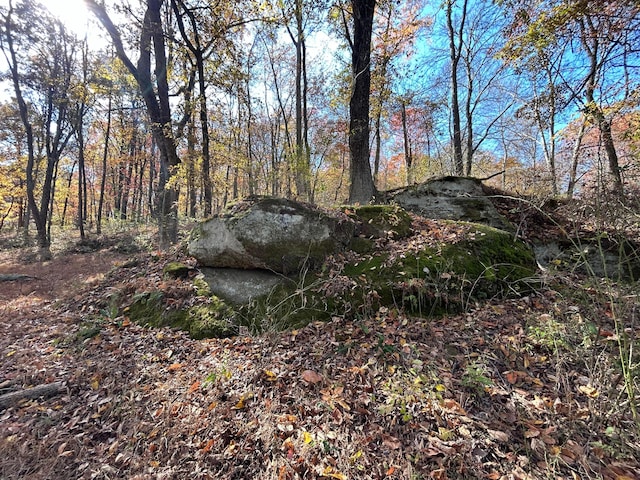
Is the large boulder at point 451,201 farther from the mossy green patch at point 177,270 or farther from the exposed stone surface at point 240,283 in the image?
the mossy green patch at point 177,270

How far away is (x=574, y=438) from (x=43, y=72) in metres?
20.9

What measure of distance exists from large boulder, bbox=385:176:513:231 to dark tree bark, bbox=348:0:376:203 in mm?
810

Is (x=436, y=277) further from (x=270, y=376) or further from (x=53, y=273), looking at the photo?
(x=53, y=273)

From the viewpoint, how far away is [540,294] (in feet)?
12.1

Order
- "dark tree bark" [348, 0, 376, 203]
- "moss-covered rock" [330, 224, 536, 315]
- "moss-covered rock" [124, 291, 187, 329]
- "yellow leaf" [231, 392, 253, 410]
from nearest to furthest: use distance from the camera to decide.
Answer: "yellow leaf" [231, 392, 253, 410] < "moss-covered rock" [330, 224, 536, 315] < "moss-covered rock" [124, 291, 187, 329] < "dark tree bark" [348, 0, 376, 203]

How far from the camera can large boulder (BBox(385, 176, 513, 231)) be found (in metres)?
6.34

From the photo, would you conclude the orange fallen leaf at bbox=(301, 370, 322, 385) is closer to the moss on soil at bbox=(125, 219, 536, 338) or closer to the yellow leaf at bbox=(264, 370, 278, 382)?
the yellow leaf at bbox=(264, 370, 278, 382)

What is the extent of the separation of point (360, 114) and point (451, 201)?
330 centimetres

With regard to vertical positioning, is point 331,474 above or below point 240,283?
below

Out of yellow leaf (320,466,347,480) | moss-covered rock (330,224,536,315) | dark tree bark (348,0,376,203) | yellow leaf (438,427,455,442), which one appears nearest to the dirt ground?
moss-covered rock (330,224,536,315)

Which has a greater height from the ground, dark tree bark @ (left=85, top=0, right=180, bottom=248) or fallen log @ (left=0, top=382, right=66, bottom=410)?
dark tree bark @ (left=85, top=0, right=180, bottom=248)

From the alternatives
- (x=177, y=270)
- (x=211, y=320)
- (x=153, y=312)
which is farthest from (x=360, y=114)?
(x=153, y=312)

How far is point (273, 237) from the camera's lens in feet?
14.8

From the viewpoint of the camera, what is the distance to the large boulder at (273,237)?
14.8 ft
